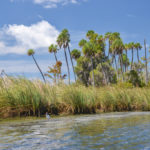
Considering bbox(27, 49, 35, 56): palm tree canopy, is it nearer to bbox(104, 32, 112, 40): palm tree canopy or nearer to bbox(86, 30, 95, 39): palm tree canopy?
bbox(86, 30, 95, 39): palm tree canopy

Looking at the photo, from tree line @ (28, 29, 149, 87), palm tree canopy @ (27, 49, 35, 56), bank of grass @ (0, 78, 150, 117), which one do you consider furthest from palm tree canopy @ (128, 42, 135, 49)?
bank of grass @ (0, 78, 150, 117)

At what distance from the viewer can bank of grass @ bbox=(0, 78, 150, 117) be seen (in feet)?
32.5

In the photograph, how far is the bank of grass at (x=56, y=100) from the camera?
9914 millimetres

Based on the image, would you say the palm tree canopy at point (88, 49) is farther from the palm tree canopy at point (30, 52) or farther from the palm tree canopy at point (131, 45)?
the palm tree canopy at point (30, 52)

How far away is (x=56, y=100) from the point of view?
438 inches

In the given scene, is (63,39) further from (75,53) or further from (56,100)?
(56,100)

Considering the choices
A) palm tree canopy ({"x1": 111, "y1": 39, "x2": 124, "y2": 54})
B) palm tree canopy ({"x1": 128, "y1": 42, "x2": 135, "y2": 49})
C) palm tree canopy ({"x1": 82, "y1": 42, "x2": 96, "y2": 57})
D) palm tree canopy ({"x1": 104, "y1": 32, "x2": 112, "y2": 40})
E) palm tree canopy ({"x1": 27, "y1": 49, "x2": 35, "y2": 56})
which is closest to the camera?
palm tree canopy ({"x1": 82, "y1": 42, "x2": 96, "y2": 57})

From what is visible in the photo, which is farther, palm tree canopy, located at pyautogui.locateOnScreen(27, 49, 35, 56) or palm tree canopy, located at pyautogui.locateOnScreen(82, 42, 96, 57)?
palm tree canopy, located at pyautogui.locateOnScreen(27, 49, 35, 56)

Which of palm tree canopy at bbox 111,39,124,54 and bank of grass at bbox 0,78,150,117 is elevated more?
palm tree canopy at bbox 111,39,124,54

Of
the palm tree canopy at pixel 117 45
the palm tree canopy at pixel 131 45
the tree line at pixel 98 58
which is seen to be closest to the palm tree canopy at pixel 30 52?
the tree line at pixel 98 58

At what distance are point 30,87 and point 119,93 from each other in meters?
5.55

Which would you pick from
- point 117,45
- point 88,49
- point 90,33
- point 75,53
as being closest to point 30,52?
point 75,53

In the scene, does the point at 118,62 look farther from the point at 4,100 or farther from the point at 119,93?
the point at 4,100

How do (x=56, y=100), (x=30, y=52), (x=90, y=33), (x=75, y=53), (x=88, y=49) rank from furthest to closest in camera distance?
(x=30, y=52) < (x=75, y=53) < (x=90, y=33) < (x=88, y=49) < (x=56, y=100)
